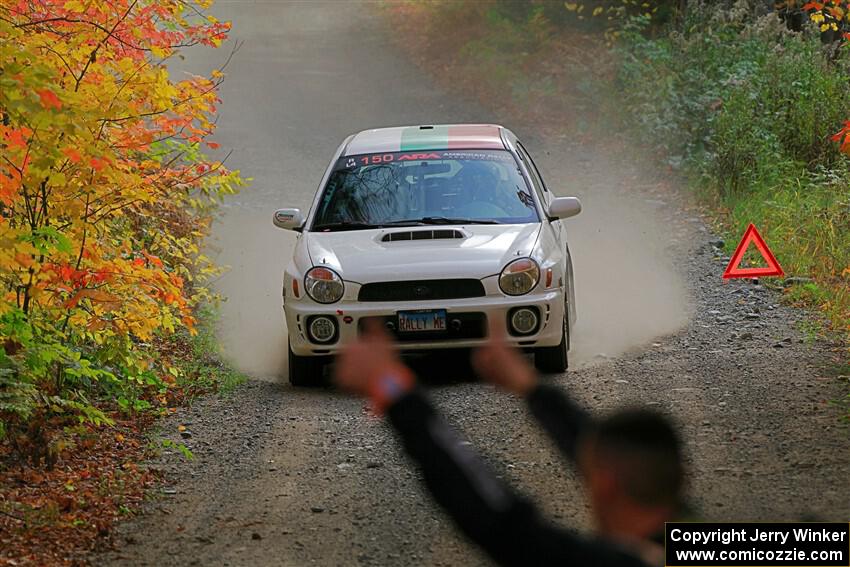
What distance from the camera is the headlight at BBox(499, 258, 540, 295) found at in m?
8.98

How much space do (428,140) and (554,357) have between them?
2373 mm

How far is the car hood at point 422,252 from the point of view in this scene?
8.96m

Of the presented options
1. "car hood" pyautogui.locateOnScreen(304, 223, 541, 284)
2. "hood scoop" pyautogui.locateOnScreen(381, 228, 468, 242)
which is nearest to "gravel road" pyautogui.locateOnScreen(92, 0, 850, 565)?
"car hood" pyautogui.locateOnScreen(304, 223, 541, 284)

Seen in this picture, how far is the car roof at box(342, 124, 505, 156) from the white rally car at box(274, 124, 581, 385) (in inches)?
0.8

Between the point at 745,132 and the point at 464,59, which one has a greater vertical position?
the point at 464,59

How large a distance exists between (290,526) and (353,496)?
0.57m

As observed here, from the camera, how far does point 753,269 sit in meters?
12.5

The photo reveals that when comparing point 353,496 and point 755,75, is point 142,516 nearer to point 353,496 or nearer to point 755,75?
point 353,496

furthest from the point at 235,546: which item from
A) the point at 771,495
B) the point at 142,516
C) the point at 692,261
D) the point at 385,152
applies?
the point at 692,261

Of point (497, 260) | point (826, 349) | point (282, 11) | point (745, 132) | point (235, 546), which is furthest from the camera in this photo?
point (282, 11)

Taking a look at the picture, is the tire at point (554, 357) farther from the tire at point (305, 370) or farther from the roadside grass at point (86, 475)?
the roadside grass at point (86, 475)

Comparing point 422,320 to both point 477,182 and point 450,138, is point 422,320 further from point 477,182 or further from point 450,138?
point 450,138

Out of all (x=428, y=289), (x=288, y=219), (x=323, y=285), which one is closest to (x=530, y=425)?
(x=428, y=289)

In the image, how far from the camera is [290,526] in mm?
6418
